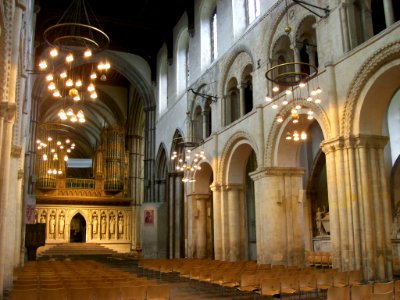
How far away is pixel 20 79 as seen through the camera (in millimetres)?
14164

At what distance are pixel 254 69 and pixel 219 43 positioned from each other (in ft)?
14.6

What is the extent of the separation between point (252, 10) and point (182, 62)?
29.1 ft

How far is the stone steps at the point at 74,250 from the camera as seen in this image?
105 ft

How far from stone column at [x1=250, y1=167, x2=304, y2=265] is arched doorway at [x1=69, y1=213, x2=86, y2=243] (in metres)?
28.0

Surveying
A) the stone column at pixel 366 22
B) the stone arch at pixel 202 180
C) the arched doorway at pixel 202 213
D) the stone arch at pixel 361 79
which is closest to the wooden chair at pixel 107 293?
the stone arch at pixel 361 79

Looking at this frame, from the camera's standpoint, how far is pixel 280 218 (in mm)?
16703

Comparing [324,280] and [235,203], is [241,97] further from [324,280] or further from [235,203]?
[324,280]

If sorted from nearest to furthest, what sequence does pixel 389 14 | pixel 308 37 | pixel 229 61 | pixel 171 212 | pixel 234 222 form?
pixel 389 14 → pixel 308 37 → pixel 234 222 → pixel 229 61 → pixel 171 212

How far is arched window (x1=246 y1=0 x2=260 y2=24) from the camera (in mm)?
19594

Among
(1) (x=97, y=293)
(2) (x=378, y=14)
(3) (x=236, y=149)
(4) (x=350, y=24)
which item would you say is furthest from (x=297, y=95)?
(1) (x=97, y=293)

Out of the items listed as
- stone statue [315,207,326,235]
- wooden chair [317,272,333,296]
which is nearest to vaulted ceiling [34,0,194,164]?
stone statue [315,207,326,235]

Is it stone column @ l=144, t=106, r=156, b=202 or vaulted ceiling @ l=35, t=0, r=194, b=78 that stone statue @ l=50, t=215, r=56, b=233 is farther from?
vaulted ceiling @ l=35, t=0, r=194, b=78

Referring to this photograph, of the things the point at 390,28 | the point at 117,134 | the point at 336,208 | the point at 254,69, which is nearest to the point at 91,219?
the point at 117,134

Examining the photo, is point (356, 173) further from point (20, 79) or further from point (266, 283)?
point (20, 79)
